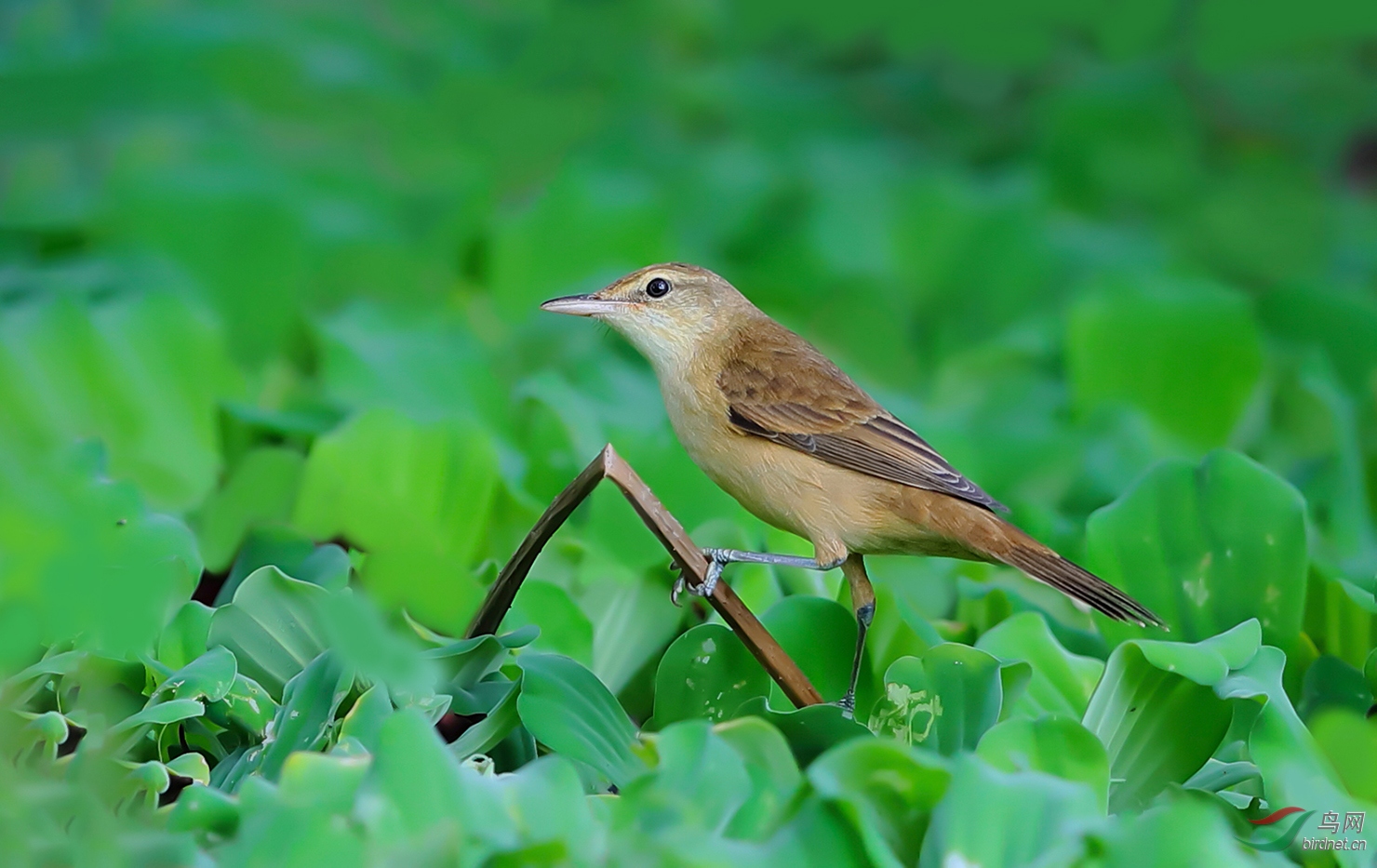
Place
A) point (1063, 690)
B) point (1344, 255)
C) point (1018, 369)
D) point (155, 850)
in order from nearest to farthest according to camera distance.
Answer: point (155, 850)
point (1063, 690)
point (1018, 369)
point (1344, 255)

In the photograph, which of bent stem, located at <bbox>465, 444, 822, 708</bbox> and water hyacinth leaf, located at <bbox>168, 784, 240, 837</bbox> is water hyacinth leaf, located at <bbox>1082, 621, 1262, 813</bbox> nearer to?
bent stem, located at <bbox>465, 444, 822, 708</bbox>

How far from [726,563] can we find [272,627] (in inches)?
30.7

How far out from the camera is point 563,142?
22.2 ft

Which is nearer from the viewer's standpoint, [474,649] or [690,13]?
[474,649]

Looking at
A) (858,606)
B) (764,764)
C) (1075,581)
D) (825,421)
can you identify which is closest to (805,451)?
(825,421)

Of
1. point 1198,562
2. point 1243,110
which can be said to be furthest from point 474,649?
point 1243,110

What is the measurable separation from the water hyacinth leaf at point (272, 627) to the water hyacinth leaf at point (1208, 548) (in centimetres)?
151

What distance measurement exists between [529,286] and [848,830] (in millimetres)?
3204

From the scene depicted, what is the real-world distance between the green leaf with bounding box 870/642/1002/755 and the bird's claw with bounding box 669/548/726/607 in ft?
1.08

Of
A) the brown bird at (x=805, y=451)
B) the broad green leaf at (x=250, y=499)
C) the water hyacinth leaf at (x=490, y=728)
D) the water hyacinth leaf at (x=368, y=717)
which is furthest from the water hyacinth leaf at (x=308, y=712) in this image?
the broad green leaf at (x=250, y=499)

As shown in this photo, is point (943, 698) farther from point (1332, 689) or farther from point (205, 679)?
point (205, 679)

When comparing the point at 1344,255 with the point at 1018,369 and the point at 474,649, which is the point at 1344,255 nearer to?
the point at 1018,369

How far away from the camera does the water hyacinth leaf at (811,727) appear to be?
2.20 m

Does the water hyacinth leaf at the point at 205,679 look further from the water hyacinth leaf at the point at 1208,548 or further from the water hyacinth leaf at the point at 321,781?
the water hyacinth leaf at the point at 1208,548
